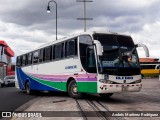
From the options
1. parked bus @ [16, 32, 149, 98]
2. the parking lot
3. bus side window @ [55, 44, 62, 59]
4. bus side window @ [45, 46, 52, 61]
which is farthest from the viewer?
bus side window @ [45, 46, 52, 61]

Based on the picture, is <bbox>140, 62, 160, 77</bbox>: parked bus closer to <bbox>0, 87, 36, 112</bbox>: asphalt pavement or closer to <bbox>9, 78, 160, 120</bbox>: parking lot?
<bbox>0, 87, 36, 112</bbox>: asphalt pavement

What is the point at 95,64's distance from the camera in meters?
15.4

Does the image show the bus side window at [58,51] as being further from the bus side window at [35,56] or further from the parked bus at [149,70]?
the parked bus at [149,70]

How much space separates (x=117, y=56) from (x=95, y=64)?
108 cm

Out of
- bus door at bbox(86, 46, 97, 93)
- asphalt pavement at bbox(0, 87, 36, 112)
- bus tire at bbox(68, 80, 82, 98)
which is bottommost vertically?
asphalt pavement at bbox(0, 87, 36, 112)

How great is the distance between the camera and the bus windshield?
15.2 metres

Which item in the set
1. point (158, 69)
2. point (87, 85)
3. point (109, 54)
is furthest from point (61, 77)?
point (158, 69)

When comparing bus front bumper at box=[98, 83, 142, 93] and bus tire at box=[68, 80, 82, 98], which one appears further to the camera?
bus tire at box=[68, 80, 82, 98]

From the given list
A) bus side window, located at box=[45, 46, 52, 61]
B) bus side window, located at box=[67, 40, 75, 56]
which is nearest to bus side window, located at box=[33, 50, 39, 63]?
bus side window, located at box=[45, 46, 52, 61]

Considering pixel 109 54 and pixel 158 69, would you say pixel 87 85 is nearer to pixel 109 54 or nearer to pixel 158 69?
pixel 109 54

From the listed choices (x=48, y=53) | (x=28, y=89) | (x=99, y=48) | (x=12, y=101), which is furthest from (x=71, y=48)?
(x=28, y=89)

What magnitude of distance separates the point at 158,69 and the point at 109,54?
186ft

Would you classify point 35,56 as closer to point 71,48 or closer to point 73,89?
point 71,48

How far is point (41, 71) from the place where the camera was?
22.0 metres
